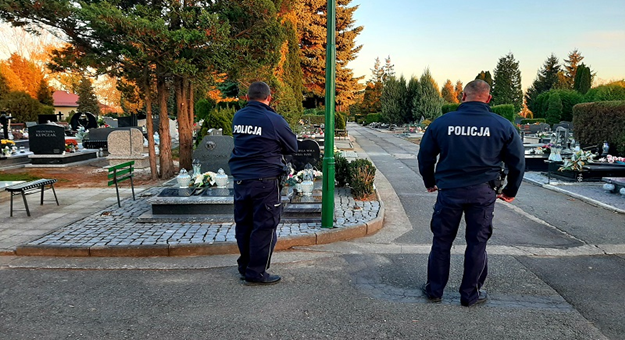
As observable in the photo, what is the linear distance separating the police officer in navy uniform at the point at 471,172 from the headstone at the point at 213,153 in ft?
19.6

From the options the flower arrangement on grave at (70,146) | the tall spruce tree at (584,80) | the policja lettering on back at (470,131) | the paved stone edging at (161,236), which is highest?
the tall spruce tree at (584,80)

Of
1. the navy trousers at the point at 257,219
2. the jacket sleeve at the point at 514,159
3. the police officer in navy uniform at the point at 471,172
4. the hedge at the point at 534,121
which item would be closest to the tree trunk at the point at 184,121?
the navy trousers at the point at 257,219

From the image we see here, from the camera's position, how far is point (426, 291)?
4.10 m

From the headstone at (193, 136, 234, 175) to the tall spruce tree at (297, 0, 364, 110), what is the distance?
87.7 feet

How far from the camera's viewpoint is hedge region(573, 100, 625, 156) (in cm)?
1243

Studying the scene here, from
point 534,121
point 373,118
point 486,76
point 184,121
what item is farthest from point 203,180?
point 486,76

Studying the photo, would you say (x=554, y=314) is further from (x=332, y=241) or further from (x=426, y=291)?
(x=332, y=241)

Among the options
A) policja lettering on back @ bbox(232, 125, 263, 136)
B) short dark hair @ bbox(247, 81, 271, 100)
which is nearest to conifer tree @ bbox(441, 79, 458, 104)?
short dark hair @ bbox(247, 81, 271, 100)

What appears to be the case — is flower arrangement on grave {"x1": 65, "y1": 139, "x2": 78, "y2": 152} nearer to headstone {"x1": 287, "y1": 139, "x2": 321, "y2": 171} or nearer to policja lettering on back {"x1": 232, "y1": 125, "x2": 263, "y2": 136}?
headstone {"x1": 287, "y1": 139, "x2": 321, "y2": 171}

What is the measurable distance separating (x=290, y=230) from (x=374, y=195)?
3.46 meters

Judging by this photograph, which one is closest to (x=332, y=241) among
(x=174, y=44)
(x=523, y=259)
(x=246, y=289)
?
(x=246, y=289)

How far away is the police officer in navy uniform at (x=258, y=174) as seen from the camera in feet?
14.0

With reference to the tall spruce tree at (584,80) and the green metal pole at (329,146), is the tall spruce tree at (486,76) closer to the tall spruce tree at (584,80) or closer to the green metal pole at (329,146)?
the tall spruce tree at (584,80)

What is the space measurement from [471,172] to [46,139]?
15126 mm
